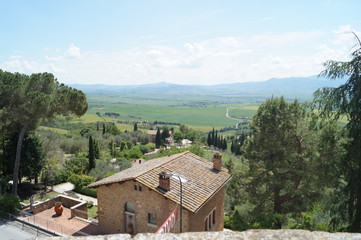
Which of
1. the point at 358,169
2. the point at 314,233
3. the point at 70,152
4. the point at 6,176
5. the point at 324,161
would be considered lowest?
the point at 70,152

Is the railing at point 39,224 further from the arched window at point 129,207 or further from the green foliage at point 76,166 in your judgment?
the green foliage at point 76,166

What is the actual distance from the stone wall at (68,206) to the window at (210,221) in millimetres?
A: 9969

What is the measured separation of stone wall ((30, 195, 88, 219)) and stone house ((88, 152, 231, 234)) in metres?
5.06

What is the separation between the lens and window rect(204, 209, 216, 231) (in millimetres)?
15327

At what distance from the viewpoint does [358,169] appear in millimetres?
9680

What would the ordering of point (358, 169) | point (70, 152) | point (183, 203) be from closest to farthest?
point (358, 169), point (183, 203), point (70, 152)

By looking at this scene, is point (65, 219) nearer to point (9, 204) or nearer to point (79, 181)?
point (9, 204)

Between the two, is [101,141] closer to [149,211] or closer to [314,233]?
[149,211]

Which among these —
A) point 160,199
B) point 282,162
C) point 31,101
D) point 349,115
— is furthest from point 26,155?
point 349,115

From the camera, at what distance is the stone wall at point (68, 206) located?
20266mm

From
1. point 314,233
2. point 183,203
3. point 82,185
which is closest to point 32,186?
point 82,185

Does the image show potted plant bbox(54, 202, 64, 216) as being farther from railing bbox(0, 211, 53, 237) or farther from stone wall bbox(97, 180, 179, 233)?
stone wall bbox(97, 180, 179, 233)

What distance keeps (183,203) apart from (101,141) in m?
49.5

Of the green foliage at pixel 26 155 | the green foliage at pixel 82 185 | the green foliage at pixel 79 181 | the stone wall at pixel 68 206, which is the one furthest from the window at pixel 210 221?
the green foliage at pixel 26 155
